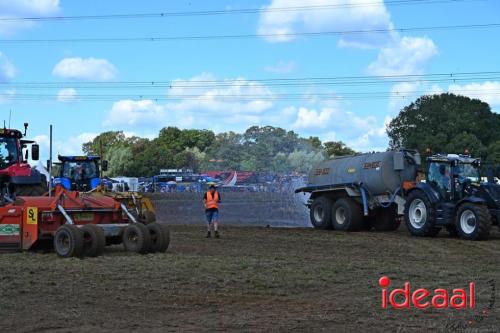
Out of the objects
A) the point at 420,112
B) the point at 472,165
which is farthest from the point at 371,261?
the point at 420,112

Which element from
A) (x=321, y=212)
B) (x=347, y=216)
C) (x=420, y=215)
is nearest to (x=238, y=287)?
(x=420, y=215)

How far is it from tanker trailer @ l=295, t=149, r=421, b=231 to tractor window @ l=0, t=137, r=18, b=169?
1064 cm

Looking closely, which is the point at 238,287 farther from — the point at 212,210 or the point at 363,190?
the point at 363,190

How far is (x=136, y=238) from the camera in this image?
15242mm

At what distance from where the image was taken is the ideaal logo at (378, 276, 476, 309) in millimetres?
9602

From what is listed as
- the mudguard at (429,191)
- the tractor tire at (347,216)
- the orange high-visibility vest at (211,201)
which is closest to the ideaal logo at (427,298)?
the orange high-visibility vest at (211,201)

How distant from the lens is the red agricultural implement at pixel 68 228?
47.4 ft

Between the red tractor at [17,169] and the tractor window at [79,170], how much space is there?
895 cm

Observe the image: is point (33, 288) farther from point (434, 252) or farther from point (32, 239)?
point (434, 252)

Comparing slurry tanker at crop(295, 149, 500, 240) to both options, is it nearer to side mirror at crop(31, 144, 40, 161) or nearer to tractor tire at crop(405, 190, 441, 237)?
tractor tire at crop(405, 190, 441, 237)

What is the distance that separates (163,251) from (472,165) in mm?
10297

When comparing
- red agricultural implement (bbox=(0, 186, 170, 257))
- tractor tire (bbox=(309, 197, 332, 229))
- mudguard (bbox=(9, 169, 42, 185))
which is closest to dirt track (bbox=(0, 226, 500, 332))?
red agricultural implement (bbox=(0, 186, 170, 257))

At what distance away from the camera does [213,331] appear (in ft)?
26.6

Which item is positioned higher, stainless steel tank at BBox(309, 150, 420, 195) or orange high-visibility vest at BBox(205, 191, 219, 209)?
stainless steel tank at BBox(309, 150, 420, 195)
